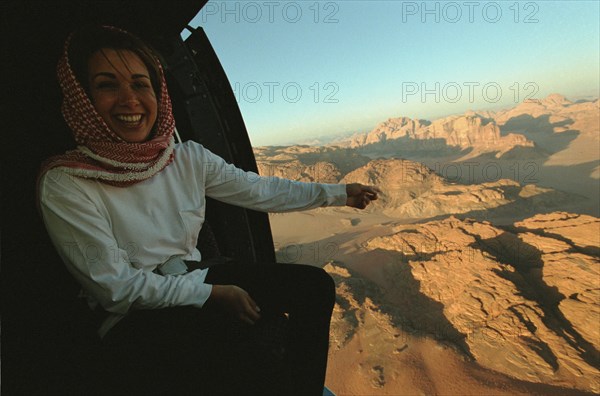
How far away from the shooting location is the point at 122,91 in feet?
5.16

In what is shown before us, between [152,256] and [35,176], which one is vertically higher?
[35,176]

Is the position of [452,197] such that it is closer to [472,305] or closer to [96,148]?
[472,305]

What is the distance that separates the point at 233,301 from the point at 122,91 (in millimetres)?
1101

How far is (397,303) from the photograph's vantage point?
29.5ft

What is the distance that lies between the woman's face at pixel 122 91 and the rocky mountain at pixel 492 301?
6376mm

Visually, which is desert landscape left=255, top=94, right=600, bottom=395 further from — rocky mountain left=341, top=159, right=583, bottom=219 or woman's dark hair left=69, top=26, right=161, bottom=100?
woman's dark hair left=69, top=26, right=161, bottom=100

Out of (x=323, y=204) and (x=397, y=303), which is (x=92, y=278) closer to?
(x=323, y=204)

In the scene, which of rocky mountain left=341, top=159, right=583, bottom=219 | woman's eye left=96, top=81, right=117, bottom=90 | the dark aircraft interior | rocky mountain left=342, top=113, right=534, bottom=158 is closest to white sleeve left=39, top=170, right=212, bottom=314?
the dark aircraft interior

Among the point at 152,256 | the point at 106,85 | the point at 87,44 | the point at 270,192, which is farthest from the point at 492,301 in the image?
the point at 87,44

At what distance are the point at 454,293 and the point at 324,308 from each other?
753 centimetres

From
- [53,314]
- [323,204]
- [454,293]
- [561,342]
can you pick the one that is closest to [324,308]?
[323,204]

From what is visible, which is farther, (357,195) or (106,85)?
(357,195)

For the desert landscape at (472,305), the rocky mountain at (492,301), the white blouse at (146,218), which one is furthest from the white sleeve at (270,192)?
the rocky mountain at (492,301)

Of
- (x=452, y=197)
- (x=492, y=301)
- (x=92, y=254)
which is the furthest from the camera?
(x=452, y=197)
